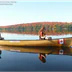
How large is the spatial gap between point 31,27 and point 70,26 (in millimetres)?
11700

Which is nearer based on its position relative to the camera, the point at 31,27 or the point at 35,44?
the point at 35,44

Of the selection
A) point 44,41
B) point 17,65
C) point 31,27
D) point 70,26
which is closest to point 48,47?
point 44,41

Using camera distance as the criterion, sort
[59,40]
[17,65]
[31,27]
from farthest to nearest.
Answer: [31,27] < [59,40] < [17,65]

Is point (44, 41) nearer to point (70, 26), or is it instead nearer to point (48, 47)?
point (48, 47)

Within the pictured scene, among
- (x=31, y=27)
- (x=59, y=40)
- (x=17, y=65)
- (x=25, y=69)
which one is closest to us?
(x=25, y=69)

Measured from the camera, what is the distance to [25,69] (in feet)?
Answer: 24.3

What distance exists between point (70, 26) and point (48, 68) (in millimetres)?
56290

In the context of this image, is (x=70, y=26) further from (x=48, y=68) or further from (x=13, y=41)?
(x=48, y=68)

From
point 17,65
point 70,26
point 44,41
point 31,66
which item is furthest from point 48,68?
point 70,26

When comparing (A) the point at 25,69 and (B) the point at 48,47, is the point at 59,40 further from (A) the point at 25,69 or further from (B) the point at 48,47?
(A) the point at 25,69

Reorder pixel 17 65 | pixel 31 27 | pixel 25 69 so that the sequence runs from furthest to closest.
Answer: pixel 31 27 → pixel 17 65 → pixel 25 69

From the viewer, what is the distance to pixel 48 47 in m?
14.0

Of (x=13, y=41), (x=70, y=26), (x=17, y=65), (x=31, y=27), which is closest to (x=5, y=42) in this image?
(x=13, y=41)

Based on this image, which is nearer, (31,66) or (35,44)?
(31,66)
